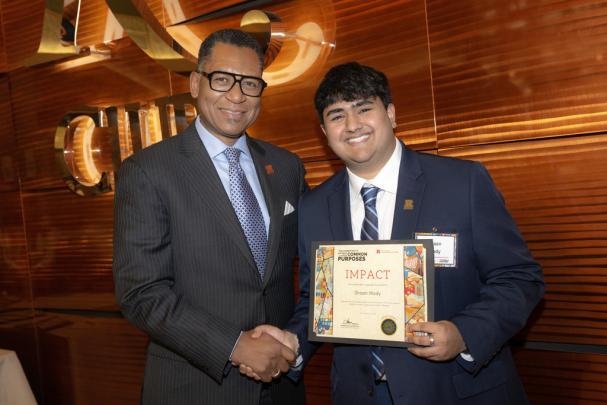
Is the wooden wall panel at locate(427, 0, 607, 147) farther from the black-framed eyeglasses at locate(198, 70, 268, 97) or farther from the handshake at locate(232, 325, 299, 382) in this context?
A: the handshake at locate(232, 325, 299, 382)

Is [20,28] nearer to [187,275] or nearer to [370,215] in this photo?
[187,275]

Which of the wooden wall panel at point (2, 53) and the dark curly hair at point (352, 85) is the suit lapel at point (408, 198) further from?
the wooden wall panel at point (2, 53)

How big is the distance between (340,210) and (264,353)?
557mm

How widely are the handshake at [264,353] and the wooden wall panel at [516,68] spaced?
4.20ft

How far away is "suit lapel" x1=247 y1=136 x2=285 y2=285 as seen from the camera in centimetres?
205

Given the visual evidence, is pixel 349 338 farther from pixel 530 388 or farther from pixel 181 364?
pixel 530 388

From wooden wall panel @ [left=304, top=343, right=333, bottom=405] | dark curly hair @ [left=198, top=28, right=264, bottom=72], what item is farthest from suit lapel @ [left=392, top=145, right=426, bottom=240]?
wooden wall panel @ [left=304, top=343, right=333, bottom=405]

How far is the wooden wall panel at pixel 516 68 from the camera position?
2236mm

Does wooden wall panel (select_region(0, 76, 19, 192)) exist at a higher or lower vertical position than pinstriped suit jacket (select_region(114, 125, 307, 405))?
higher

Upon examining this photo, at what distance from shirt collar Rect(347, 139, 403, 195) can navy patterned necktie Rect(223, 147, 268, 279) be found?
0.39 metres

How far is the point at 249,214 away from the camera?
207cm

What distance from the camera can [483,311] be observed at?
64.5 inches

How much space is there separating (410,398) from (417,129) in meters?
1.41

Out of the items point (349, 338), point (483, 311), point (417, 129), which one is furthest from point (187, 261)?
point (417, 129)
